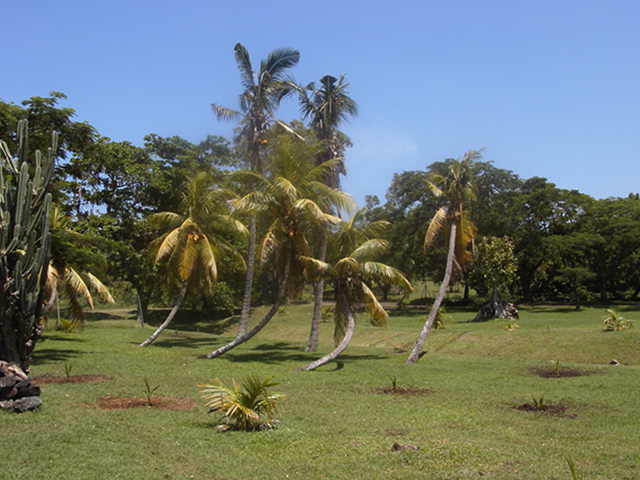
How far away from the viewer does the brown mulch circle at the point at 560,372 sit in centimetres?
1752

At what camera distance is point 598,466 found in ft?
27.1

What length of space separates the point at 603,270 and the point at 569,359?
26451mm

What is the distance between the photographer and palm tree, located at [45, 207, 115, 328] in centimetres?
1928

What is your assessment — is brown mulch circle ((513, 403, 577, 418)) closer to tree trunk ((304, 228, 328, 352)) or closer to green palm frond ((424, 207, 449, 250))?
green palm frond ((424, 207, 449, 250))

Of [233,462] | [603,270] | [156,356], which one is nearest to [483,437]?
[233,462]

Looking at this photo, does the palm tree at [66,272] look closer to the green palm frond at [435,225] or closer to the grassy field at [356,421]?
the grassy field at [356,421]

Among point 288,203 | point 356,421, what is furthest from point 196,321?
point 356,421

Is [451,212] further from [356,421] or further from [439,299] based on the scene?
[356,421]

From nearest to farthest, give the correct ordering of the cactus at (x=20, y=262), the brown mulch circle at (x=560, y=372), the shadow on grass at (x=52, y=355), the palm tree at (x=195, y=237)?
the cactus at (x=20, y=262)
the brown mulch circle at (x=560, y=372)
the shadow on grass at (x=52, y=355)
the palm tree at (x=195, y=237)

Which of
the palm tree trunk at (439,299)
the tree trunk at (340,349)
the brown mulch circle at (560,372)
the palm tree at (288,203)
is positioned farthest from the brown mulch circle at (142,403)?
the brown mulch circle at (560,372)

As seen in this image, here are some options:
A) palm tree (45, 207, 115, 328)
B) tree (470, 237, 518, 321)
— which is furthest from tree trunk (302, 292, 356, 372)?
tree (470, 237, 518, 321)

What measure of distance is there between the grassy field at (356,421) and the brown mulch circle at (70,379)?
0.45 metres

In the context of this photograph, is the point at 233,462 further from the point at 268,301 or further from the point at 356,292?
the point at 268,301

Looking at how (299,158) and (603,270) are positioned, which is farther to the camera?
(603,270)
